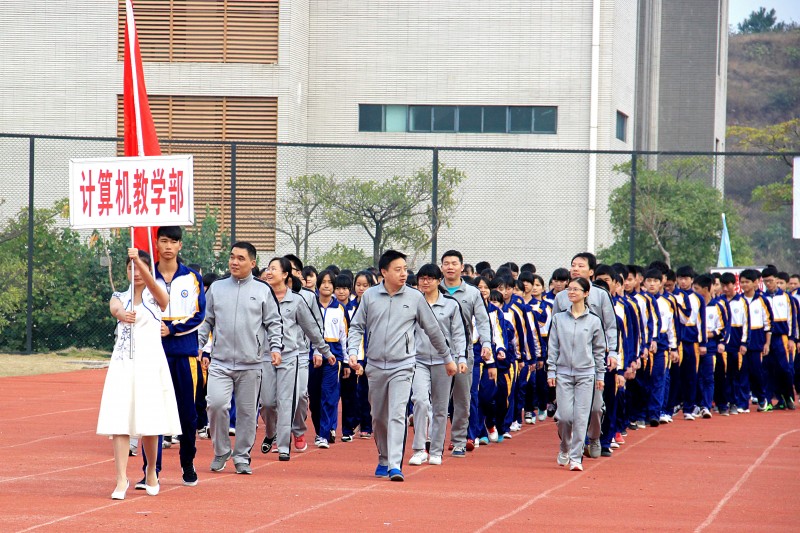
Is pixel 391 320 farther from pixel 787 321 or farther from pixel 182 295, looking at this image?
pixel 787 321

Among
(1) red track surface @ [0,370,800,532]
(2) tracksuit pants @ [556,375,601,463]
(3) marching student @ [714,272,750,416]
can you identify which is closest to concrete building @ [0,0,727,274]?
(3) marching student @ [714,272,750,416]

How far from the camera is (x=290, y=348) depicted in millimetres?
12141

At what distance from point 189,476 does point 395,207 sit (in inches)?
612

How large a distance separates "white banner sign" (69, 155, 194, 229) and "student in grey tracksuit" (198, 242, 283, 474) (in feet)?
4.68

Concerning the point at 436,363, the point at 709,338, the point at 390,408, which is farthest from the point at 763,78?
the point at 390,408

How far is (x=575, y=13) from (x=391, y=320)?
29.3 m

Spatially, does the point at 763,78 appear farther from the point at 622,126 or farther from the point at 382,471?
the point at 382,471

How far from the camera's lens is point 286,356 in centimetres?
1205

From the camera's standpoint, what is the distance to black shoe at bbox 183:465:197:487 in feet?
31.7

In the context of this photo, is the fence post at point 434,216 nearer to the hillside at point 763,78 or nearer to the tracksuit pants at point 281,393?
the tracksuit pants at point 281,393

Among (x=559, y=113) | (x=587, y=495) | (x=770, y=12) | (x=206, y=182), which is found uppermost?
(x=770, y=12)

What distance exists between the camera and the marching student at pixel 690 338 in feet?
54.3

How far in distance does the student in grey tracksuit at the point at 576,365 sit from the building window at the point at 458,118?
90.4ft

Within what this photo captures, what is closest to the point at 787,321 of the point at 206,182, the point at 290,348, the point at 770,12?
the point at 290,348
